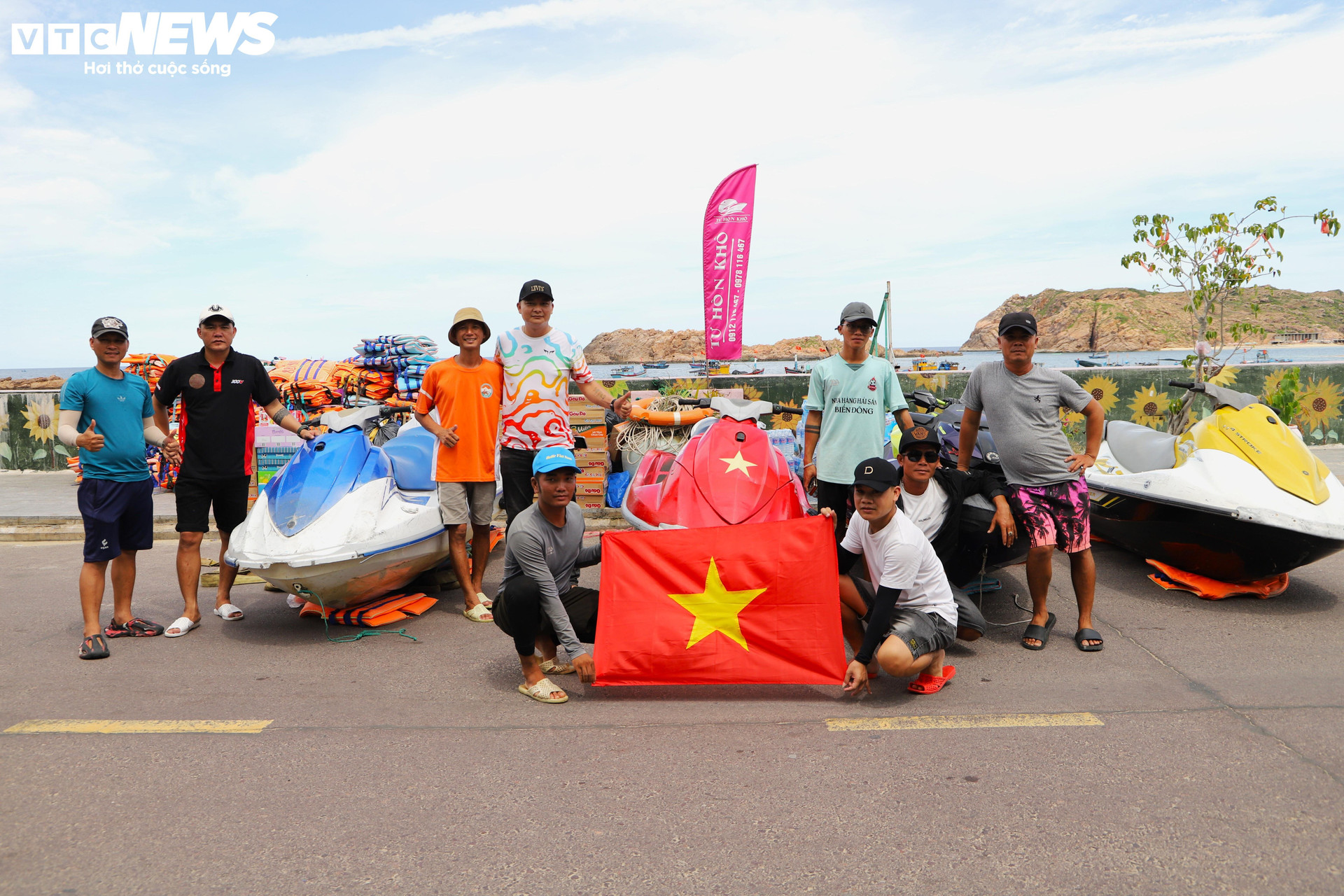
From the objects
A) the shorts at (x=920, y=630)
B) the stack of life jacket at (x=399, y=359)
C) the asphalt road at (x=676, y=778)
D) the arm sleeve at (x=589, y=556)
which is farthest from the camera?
the stack of life jacket at (x=399, y=359)

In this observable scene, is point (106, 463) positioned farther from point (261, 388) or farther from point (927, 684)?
point (927, 684)

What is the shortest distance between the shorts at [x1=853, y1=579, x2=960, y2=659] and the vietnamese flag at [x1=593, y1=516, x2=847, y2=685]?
30 cm

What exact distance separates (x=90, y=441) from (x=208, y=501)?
0.85 meters

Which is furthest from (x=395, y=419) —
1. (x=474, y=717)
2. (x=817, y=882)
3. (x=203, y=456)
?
(x=817, y=882)

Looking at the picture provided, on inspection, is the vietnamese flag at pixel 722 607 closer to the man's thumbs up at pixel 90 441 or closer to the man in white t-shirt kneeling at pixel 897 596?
the man in white t-shirt kneeling at pixel 897 596

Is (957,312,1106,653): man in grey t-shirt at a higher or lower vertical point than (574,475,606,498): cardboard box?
higher

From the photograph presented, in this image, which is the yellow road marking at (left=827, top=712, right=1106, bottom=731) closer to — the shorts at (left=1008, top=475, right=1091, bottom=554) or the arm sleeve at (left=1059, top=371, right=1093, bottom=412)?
the shorts at (left=1008, top=475, right=1091, bottom=554)

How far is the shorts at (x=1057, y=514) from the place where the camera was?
194 inches

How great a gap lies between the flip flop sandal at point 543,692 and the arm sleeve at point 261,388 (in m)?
2.92

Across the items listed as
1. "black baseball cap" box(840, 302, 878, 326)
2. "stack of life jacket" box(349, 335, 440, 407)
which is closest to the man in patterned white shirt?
"black baseball cap" box(840, 302, 878, 326)

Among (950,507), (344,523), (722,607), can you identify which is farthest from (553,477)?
(950,507)

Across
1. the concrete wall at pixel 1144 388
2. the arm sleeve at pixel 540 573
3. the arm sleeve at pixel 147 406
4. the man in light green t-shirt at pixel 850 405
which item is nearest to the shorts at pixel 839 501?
the man in light green t-shirt at pixel 850 405

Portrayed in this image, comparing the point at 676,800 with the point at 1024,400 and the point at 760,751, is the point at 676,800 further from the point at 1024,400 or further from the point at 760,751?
the point at 1024,400

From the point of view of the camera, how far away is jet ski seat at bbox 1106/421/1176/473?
6.12m
